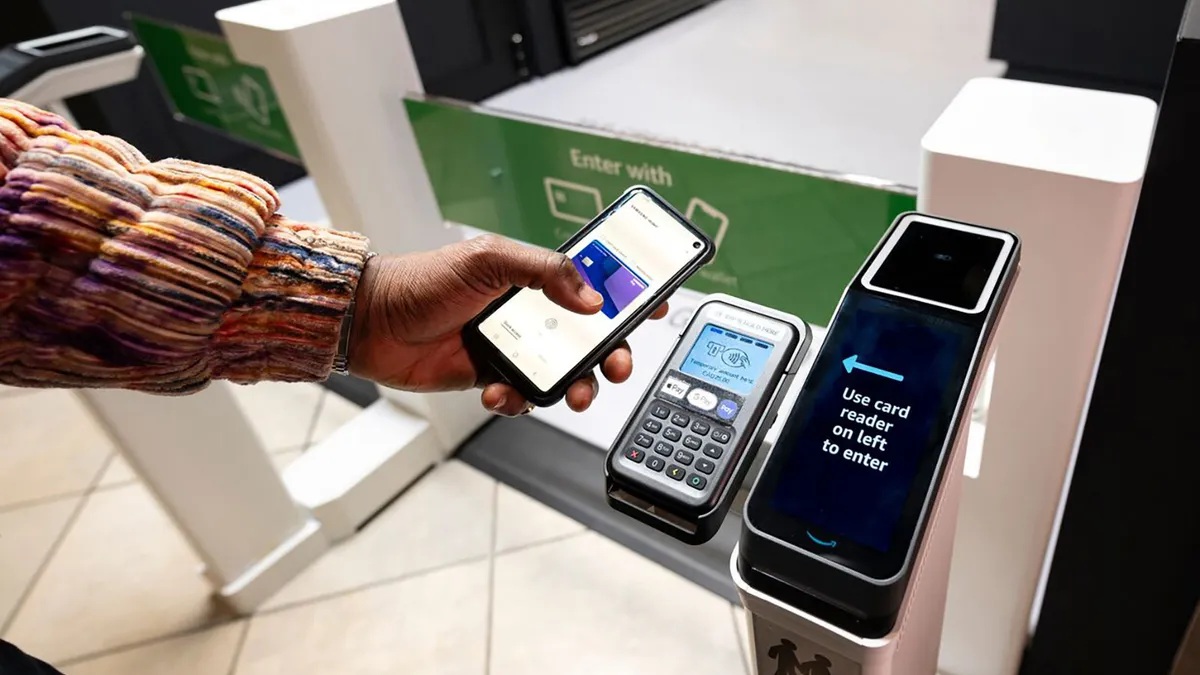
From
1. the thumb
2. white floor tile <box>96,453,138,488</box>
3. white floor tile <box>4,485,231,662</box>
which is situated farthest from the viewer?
white floor tile <box>96,453,138,488</box>

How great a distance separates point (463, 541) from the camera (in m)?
1.43

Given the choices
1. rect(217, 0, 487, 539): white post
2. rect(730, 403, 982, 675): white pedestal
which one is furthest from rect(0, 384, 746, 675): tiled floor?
rect(730, 403, 982, 675): white pedestal

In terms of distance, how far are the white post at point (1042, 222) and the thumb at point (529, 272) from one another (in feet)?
1.01

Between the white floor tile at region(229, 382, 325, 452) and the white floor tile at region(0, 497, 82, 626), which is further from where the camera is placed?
the white floor tile at region(229, 382, 325, 452)

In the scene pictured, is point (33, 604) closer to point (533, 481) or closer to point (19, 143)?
point (533, 481)

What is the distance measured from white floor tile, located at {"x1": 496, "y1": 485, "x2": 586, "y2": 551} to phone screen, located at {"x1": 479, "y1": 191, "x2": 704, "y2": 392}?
83 cm

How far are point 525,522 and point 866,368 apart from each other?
111 cm

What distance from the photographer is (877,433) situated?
41 cm

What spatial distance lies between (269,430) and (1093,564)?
1.59 m

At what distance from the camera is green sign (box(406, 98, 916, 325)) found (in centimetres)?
80

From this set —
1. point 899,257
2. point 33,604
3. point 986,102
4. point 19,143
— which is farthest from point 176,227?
point 33,604

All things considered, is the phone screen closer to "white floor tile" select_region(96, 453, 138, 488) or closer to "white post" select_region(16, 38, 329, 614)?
"white post" select_region(16, 38, 329, 614)

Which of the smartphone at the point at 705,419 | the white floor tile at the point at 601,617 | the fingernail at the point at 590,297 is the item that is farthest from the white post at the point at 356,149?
the smartphone at the point at 705,419

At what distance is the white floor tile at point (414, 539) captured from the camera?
4.59ft
